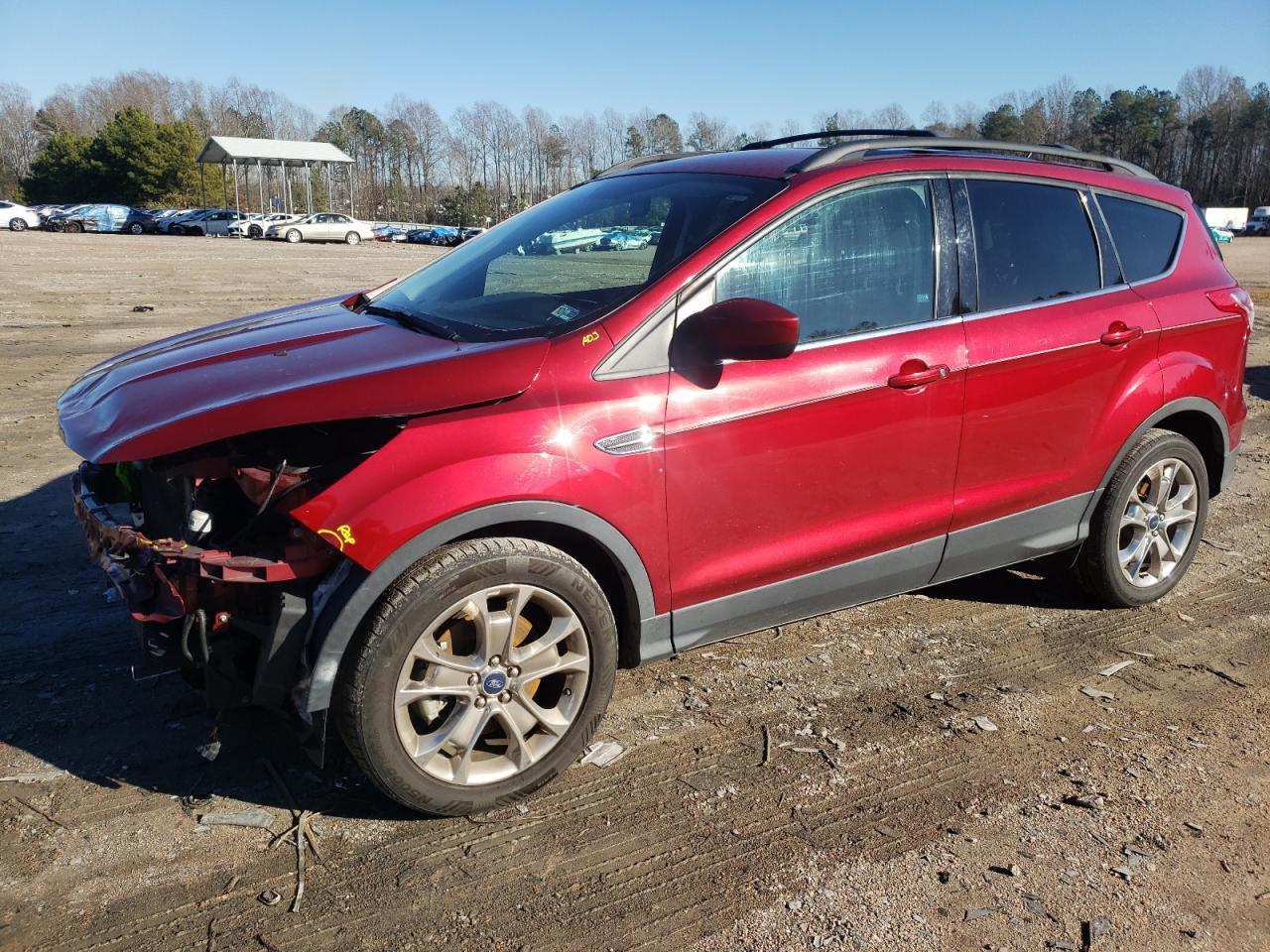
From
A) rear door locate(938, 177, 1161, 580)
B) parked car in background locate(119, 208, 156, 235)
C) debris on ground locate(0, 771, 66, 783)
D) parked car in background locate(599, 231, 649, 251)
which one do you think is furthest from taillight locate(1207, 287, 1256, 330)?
parked car in background locate(119, 208, 156, 235)

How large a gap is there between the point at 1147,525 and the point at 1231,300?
1.14 metres

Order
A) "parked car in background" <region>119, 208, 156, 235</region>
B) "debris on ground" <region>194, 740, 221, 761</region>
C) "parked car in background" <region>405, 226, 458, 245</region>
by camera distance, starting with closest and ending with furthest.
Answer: "debris on ground" <region>194, 740, 221, 761</region> → "parked car in background" <region>119, 208, 156, 235</region> → "parked car in background" <region>405, 226, 458, 245</region>

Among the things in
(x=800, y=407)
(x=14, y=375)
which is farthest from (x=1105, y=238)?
(x=14, y=375)

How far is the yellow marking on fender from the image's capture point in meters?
2.74

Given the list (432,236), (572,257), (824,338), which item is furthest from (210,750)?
(432,236)

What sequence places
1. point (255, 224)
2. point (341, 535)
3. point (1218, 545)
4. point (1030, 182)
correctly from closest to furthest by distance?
point (341, 535), point (1030, 182), point (1218, 545), point (255, 224)

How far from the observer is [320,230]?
175 ft

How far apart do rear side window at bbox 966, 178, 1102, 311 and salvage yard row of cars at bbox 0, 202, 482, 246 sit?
51385 millimetres

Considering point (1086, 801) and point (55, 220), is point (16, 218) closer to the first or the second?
point (55, 220)

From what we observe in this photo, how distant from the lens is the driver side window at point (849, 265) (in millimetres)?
3473

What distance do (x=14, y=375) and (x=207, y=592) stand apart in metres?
8.45

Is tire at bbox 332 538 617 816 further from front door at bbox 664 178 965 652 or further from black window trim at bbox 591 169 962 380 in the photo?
black window trim at bbox 591 169 962 380

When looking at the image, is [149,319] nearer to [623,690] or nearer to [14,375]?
[14,375]

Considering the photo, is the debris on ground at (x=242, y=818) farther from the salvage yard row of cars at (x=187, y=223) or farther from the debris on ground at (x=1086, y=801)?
the salvage yard row of cars at (x=187, y=223)
